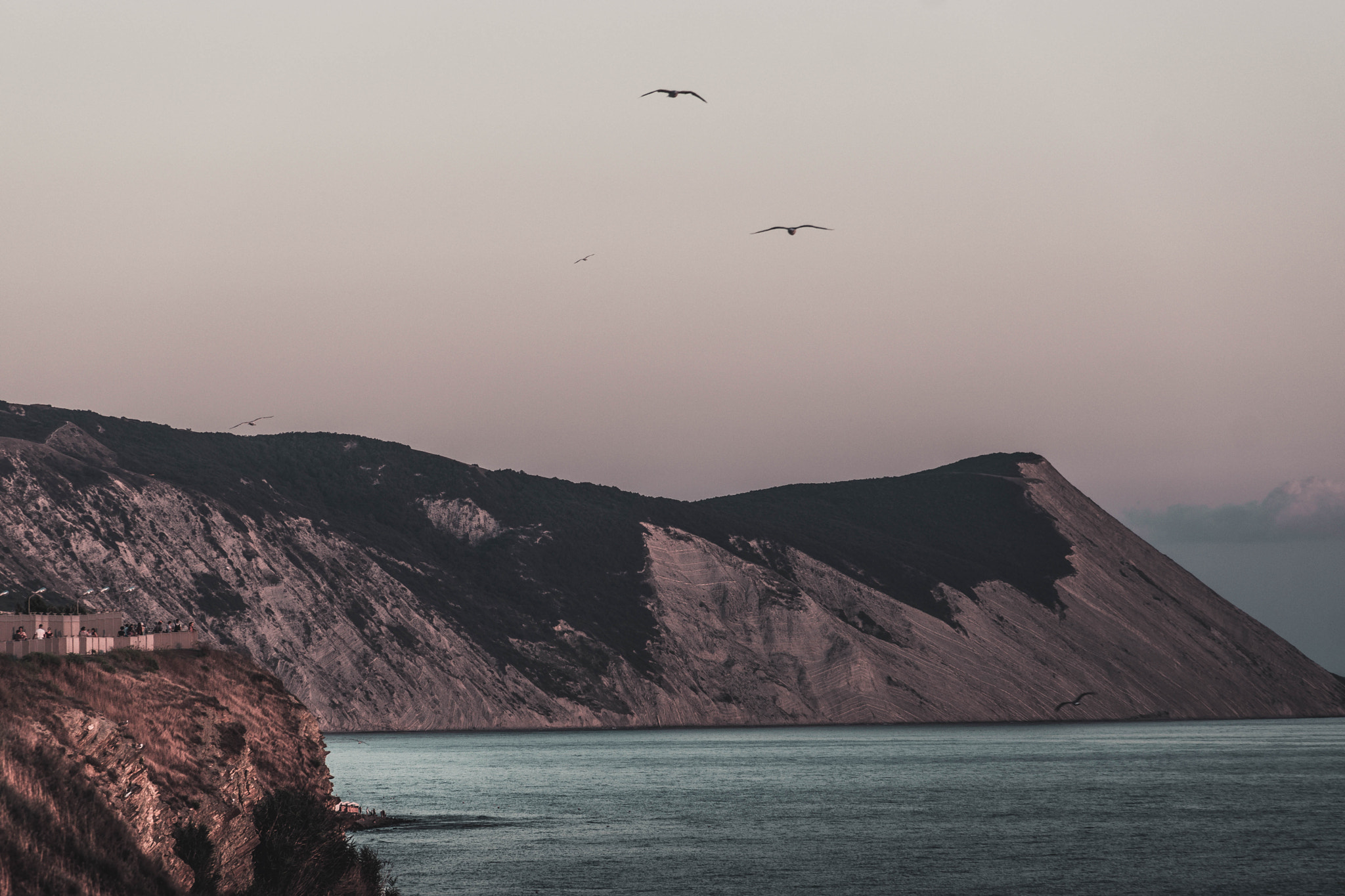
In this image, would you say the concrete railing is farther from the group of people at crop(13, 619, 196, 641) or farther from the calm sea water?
the calm sea water

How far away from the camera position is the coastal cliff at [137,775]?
30969 millimetres

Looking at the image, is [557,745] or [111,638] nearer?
[111,638]

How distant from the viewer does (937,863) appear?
64562 millimetres

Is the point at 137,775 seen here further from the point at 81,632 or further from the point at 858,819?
the point at 858,819

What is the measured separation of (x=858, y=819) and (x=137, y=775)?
2053 inches

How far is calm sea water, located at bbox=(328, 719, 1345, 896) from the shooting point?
59656 mm

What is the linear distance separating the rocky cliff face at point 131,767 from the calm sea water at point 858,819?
426 inches

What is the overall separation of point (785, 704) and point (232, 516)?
229 feet

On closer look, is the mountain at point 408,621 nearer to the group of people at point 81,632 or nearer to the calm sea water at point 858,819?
the calm sea water at point 858,819

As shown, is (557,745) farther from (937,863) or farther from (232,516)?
(937,863)

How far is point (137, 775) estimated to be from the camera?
3741 centimetres

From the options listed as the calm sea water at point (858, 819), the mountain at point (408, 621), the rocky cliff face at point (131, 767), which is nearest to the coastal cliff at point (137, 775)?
the rocky cliff face at point (131, 767)

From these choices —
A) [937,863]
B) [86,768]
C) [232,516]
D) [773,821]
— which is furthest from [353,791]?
[232,516]

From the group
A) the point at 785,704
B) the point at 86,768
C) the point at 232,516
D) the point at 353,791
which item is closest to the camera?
the point at 86,768
